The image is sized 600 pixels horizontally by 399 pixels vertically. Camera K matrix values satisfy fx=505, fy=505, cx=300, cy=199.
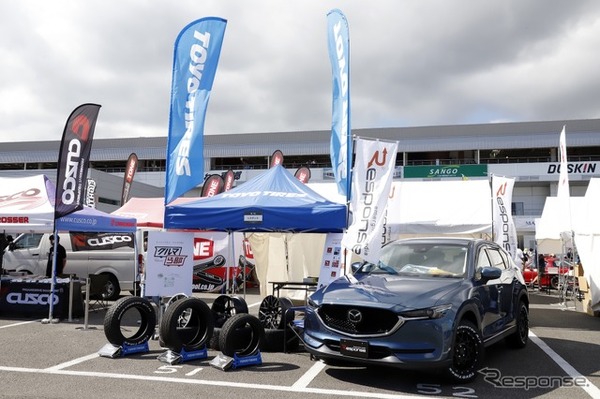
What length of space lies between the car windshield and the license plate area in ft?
5.32

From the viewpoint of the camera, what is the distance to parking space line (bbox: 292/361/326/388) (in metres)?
5.55

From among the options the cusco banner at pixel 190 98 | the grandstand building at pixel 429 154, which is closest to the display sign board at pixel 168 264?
the cusco banner at pixel 190 98

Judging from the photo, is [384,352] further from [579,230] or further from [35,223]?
[579,230]

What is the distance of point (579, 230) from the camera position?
11836 millimetres

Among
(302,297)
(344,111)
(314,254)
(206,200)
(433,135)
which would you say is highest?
(433,135)

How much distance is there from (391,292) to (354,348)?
787 mm

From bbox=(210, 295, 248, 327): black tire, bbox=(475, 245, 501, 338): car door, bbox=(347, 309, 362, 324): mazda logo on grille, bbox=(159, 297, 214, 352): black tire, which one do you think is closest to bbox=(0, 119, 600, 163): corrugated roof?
bbox=(210, 295, 248, 327): black tire

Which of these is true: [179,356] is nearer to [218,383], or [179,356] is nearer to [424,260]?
[218,383]

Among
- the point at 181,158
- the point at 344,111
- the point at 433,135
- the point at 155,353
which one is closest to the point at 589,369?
the point at 344,111

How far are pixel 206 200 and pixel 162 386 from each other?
144 inches

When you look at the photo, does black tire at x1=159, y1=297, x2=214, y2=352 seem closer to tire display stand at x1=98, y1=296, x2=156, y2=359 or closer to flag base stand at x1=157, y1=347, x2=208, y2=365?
flag base stand at x1=157, y1=347, x2=208, y2=365

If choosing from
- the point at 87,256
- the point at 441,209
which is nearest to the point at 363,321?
the point at 441,209

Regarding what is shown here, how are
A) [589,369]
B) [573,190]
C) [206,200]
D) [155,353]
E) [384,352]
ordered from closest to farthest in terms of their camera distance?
[384,352]
[589,369]
[155,353]
[206,200]
[573,190]

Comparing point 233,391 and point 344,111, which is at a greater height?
point 344,111
